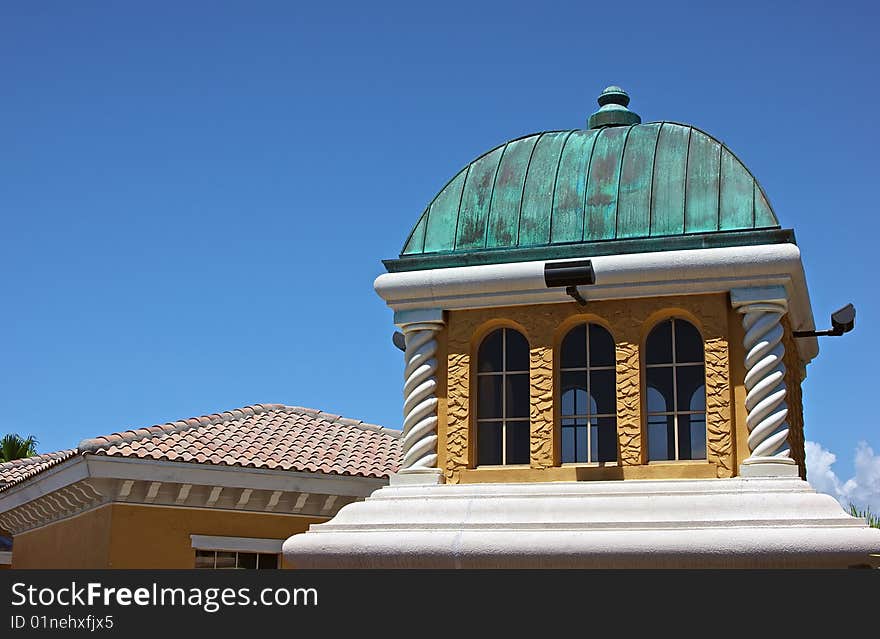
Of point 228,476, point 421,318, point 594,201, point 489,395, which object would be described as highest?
point 594,201

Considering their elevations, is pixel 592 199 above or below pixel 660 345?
above

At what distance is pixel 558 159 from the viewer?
1476 cm

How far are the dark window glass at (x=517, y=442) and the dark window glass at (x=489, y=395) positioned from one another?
0.84 feet

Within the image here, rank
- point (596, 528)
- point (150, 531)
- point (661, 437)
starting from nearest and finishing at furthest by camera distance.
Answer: point (596, 528) → point (661, 437) → point (150, 531)

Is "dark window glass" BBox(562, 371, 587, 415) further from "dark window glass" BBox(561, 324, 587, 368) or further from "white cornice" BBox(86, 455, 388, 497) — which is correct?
"white cornice" BBox(86, 455, 388, 497)

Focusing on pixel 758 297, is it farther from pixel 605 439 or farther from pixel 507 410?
pixel 507 410

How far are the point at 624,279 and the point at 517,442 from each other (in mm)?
2170

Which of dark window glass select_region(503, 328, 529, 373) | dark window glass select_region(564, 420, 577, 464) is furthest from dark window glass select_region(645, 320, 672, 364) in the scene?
dark window glass select_region(503, 328, 529, 373)

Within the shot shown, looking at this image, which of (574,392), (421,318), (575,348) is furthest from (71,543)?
(575,348)

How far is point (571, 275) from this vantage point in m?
13.5
